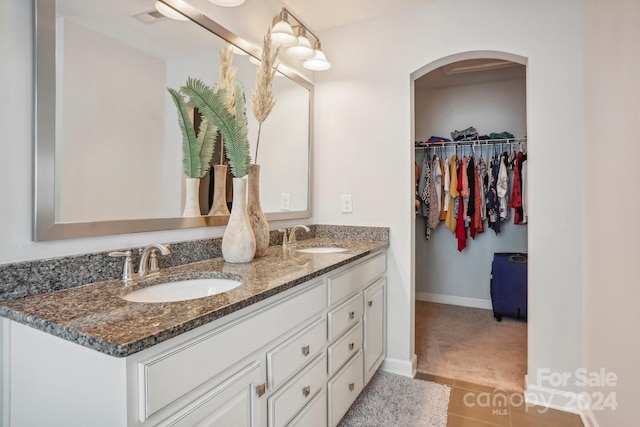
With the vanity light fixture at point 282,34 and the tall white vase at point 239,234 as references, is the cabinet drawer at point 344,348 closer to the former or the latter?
the tall white vase at point 239,234

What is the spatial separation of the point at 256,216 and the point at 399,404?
4.35 ft

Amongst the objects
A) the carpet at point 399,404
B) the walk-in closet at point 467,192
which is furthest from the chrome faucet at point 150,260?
the walk-in closet at point 467,192

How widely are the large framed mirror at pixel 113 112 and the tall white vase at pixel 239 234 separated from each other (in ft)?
0.59

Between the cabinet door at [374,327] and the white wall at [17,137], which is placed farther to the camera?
the cabinet door at [374,327]

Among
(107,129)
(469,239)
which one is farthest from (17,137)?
(469,239)

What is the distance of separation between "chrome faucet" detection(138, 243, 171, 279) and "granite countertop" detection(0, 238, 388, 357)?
0.04m

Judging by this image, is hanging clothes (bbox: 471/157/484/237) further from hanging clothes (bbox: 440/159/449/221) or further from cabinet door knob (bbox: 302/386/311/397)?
cabinet door knob (bbox: 302/386/311/397)

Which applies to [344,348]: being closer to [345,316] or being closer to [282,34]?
[345,316]

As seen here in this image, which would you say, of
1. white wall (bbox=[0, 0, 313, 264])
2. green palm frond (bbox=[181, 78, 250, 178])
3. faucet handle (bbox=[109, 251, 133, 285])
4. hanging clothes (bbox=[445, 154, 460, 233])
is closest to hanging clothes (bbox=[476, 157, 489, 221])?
hanging clothes (bbox=[445, 154, 460, 233])

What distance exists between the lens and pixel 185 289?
1.29m

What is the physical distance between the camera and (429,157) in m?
3.72

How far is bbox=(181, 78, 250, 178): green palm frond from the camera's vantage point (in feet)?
4.62

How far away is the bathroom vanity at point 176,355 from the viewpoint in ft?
2.37

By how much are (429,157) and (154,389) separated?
3.50m
